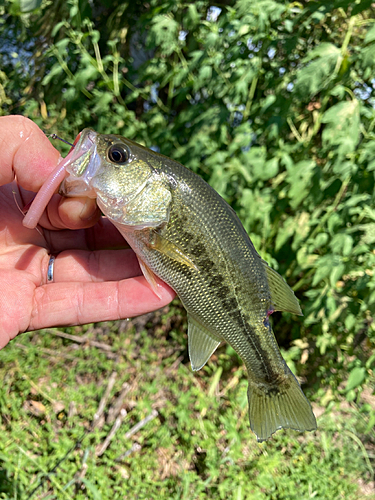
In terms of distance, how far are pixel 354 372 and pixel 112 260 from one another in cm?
219

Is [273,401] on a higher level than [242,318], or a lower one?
lower

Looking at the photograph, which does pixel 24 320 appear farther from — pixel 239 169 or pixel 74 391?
pixel 239 169

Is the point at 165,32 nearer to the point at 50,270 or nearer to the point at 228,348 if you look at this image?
the point at 50,270

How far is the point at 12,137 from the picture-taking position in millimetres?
1882

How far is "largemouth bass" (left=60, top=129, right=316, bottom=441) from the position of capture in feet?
6.15

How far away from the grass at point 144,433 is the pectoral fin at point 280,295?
1.75 meters

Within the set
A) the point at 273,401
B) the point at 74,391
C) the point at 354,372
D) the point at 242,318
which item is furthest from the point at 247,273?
the point at 74,391

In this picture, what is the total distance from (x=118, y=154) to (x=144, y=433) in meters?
2.49

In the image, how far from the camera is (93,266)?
2.32 meters

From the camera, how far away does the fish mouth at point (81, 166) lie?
71.1 inches

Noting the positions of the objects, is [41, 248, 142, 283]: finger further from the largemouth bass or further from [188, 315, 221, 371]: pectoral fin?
[188, 315, 221, 371]: pectoral fin

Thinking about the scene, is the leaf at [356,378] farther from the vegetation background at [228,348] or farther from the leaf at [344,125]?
the leaf at [344,125]

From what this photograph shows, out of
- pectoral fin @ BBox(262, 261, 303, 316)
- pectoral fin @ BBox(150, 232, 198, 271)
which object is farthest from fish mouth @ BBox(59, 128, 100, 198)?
pectoral fin @ BBox(262, 261, 303, 316)

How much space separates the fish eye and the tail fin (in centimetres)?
149
